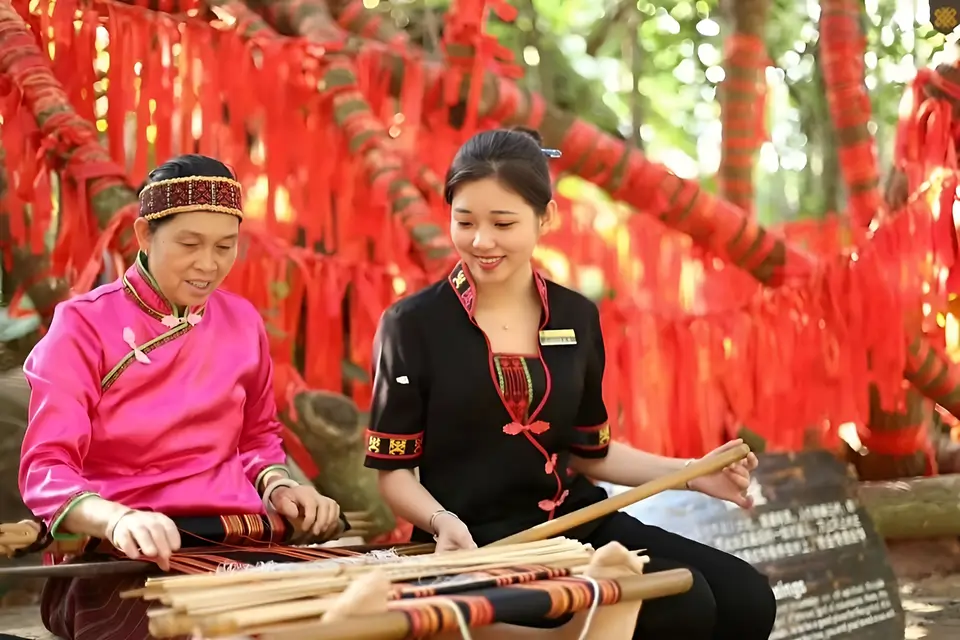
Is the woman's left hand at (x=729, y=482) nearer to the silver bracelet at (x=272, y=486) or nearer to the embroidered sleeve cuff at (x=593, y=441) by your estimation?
the embroidered sleeve cuff at (x=593, y=441)

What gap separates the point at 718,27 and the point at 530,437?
3.32 metres

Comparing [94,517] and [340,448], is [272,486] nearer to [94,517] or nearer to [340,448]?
[94,517]

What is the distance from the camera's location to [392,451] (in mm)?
1671

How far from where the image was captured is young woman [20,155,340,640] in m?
1.48

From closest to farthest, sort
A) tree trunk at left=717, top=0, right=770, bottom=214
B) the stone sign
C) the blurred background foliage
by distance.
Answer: the stone sign, tree trunk at left=717, top=0, right=770, bottom=214, the blurred background foliage

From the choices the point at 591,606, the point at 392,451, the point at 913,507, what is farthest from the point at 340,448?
the point at 913,507

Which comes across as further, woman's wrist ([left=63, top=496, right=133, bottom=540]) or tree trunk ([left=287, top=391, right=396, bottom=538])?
tree trunk ([left=287, top=391, right=396, bottom=538])

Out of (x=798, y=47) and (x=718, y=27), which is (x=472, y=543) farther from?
(x=798, y=47)

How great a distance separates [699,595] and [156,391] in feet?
2.68

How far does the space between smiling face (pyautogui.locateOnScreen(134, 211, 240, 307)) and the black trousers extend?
69 cm

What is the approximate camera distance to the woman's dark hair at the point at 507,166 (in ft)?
5.38

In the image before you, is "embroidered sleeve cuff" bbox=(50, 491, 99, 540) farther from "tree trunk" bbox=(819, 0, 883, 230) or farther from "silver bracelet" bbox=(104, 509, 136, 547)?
"tree trunk" bbox=(819, 0, 883, 230)

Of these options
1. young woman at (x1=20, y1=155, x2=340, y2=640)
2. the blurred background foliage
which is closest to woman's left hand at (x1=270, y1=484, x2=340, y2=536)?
young woman at (x1=20, y1=155, x2=340, y2=640)

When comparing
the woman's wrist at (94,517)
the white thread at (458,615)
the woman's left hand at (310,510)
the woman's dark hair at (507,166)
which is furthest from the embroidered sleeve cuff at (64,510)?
the woman's dark hair at (507,166)
